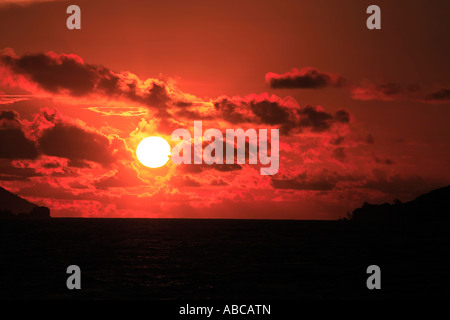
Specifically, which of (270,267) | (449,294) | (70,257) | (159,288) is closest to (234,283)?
(159,288)

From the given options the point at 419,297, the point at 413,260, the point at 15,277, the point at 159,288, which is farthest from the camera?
the point at 413,260

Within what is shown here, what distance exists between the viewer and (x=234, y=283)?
4625cm

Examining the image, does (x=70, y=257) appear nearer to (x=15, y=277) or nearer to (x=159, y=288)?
(x=15, y=277)

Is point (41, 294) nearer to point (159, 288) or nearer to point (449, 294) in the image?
point (159, 288)

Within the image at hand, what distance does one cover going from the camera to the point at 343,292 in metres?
42.6
